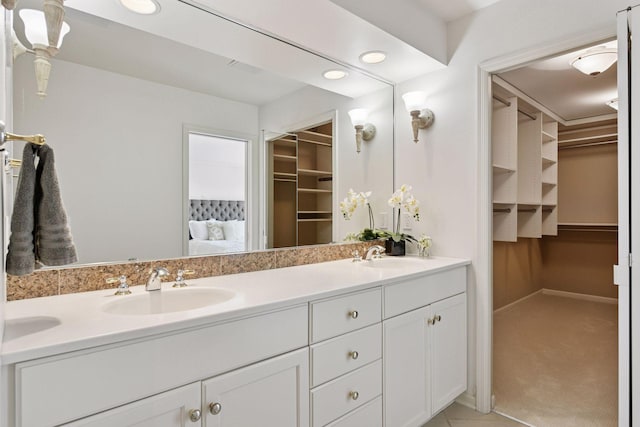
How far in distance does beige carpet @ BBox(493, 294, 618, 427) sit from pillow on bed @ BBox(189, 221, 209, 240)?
78.2 inches

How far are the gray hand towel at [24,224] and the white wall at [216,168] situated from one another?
714 mm

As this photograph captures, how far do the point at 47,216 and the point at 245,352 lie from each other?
2.27ft

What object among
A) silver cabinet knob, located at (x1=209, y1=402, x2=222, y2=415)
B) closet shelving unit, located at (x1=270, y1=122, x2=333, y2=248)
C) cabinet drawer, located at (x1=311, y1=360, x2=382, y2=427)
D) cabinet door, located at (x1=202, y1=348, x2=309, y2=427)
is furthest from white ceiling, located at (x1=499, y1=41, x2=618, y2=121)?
silver cabinet knob, located at (x1=209, y1=402, x2=222, y2=415)

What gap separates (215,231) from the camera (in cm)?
172

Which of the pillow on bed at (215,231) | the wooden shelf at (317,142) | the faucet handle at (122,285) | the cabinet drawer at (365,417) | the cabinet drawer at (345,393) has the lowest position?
the cabinet drawer at (365,417)

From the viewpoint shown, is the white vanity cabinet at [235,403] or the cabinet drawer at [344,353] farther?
the cabinet drawer at [344,353]

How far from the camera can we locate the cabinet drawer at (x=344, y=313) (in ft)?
4.42

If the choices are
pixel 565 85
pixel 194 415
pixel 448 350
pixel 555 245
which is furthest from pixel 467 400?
pixel 555 245

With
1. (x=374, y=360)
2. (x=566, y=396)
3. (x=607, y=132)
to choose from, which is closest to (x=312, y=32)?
(x=374, y=360)

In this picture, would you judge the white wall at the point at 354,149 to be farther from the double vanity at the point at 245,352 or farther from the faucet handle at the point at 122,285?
the faucet handle at the point at 122,285

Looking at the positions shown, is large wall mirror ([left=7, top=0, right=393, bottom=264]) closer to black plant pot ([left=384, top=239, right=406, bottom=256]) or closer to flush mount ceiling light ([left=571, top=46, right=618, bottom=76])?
black plant pot ([left=384, top=239, right=406, bottom=256])

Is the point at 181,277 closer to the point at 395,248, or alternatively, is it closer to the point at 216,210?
the point at 216,210

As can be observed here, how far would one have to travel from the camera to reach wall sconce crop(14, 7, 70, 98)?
1.22 meters

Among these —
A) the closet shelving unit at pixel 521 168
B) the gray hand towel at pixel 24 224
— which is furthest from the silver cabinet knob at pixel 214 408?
the closet shelving unit at pixel 521 168
